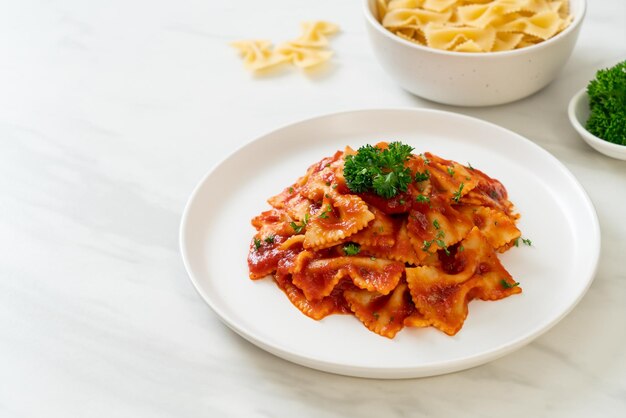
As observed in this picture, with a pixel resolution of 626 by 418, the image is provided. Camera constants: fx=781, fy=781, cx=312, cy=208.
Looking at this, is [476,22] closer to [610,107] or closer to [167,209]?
[610,107]

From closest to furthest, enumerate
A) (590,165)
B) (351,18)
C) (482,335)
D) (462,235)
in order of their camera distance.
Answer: (482,335), (462,235), (590,165), (351,18)

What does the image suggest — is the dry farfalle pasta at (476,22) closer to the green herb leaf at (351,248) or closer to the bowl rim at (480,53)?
the bowl rim at (480,53)

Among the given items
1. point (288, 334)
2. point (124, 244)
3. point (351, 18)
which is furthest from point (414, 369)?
point (351, 18)

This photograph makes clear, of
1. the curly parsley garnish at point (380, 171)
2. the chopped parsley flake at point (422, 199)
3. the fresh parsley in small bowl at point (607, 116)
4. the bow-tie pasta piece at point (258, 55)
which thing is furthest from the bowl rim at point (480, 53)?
the chopped parsley flake at point (422, 199)

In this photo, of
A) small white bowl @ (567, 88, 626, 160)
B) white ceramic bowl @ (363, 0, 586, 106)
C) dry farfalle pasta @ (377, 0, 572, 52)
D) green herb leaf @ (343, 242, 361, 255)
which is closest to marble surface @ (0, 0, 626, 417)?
small white bowl @ (567, 88, 626, 160)

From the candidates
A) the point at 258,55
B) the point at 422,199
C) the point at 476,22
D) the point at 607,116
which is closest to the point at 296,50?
the point at 258,55

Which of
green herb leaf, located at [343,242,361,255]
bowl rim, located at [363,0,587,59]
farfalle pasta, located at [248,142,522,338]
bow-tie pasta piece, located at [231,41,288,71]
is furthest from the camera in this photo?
bow-tie pasta piece, located at [231,41,288,71]

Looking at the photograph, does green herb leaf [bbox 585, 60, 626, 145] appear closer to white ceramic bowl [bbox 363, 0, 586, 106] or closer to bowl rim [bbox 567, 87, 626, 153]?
bowl rim [bbox 567, 87, 626, 153]

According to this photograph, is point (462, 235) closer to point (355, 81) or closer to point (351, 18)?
point (355, 81)
